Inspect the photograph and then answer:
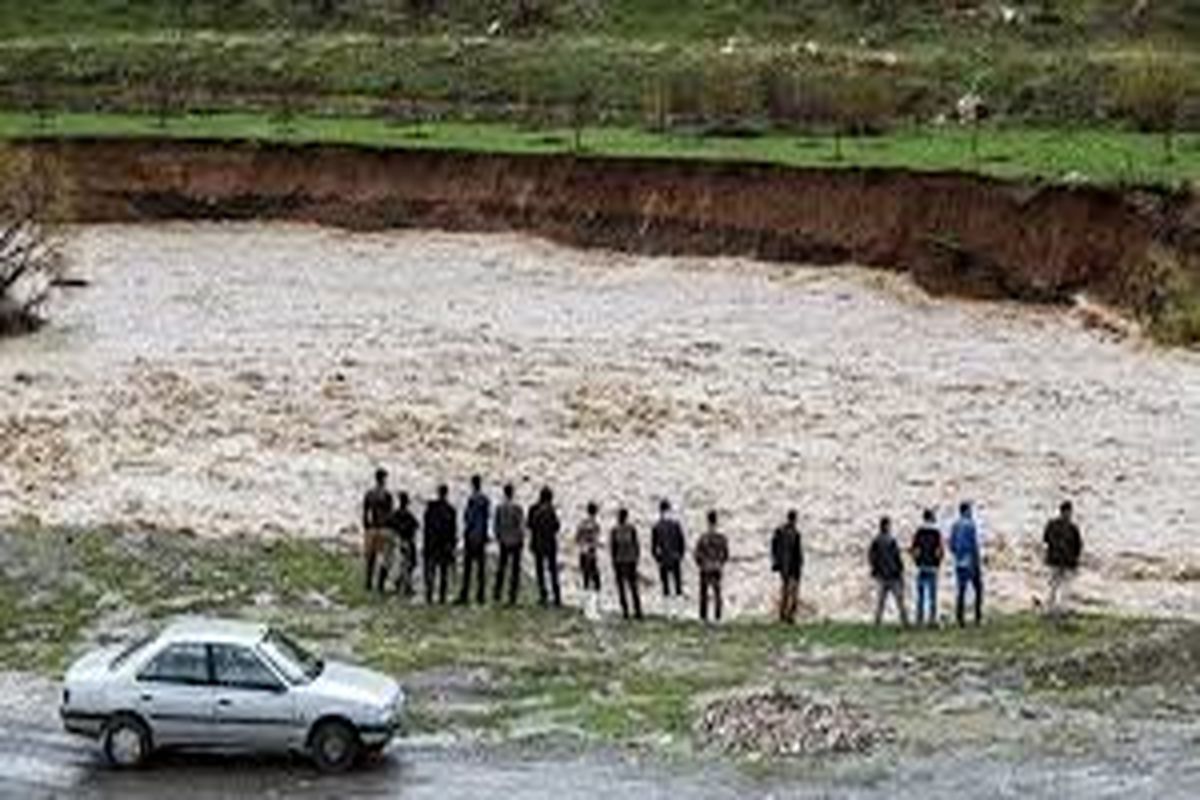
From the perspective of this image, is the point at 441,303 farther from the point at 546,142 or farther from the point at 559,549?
the point at 559,549

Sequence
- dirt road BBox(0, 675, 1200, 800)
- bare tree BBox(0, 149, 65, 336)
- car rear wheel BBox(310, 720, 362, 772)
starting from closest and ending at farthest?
dirt road BBox(0, 675, 1200, 800) < car rear wheel BBox(310, 720, 362, 772) < bare tree BBox(0, 149, 65, 336)

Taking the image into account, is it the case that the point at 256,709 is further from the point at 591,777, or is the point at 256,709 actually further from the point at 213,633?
the point at 591,777

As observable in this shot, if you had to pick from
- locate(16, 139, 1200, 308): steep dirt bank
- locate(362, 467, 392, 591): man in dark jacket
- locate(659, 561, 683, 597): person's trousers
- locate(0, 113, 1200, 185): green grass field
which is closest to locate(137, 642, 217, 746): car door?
locate(362, 467, 392, 591): man in dark jacket

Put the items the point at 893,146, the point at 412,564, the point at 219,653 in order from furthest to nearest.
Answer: the point at 893,146 → the point at 412,564 → the point at 219,653

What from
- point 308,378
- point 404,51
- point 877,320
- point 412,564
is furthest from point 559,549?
point 404,51

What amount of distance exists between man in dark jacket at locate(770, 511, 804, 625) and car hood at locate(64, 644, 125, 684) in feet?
31.5

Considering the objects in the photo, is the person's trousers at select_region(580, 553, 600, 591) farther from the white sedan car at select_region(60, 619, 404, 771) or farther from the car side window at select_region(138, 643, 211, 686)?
the car side window at select_region(138, 643, 211, 686)

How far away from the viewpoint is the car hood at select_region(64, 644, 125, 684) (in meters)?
29.5

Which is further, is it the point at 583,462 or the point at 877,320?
the point at 877,320

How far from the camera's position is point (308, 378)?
56344 mm

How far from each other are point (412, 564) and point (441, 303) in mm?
29277

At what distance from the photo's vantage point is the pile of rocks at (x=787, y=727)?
29.5 meters

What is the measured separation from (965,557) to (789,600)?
95.9 inches

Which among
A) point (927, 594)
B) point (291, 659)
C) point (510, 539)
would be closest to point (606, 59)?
point (510, 539)
